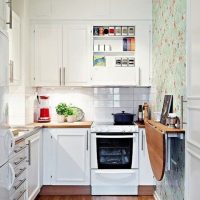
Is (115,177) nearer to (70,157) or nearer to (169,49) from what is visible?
(70,157)

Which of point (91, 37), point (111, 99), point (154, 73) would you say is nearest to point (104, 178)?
point (111, 99)

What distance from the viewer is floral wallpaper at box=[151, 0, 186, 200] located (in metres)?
2.72

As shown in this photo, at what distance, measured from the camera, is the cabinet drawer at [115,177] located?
3.96m

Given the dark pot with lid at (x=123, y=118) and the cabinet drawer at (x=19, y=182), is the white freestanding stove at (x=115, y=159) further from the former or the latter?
the cabinet drawer at (x=19, y=182)

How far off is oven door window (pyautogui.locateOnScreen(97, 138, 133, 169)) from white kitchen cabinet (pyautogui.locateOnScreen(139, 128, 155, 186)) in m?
0.14

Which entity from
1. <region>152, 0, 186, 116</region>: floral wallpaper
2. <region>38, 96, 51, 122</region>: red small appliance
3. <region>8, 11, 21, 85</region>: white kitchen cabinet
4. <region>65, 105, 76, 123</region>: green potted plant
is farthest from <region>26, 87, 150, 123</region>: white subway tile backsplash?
<region>8, 11, 21, 85</region>: white kitchen cabinet

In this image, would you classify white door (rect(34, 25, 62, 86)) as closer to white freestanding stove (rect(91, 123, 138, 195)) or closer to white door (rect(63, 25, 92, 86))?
white door (rect(63, 25, 92, 86))

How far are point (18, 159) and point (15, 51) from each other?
1.43 m

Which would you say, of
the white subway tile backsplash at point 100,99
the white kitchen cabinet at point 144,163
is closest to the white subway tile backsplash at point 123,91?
the white subway tile backsplash at point 100,99

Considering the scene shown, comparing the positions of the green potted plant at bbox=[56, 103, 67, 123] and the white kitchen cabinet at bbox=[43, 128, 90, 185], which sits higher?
the green potted plant at bbox=[56, 103, 67, 123]

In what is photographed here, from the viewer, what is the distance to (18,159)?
2781 mm

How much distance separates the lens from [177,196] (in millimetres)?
2842

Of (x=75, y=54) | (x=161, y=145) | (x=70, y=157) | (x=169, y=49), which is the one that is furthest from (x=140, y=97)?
(x=161, y=145)

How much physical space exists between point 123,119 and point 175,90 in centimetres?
140
